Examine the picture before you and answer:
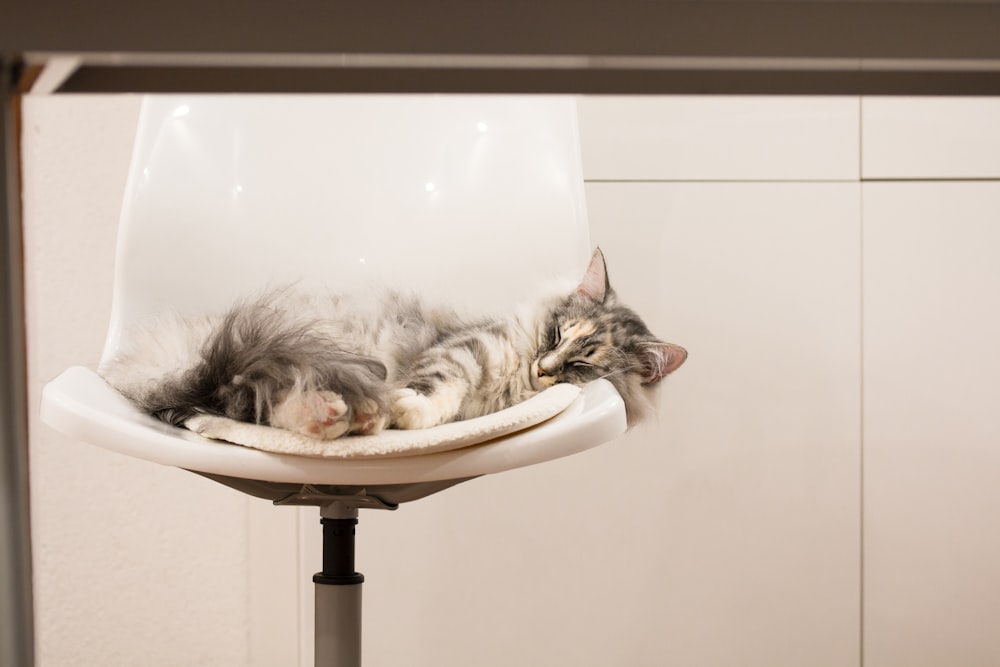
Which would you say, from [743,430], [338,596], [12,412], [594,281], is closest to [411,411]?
[338,596]

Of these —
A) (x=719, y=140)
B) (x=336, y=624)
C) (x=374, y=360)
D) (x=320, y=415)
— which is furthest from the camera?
(x=719, y=140)

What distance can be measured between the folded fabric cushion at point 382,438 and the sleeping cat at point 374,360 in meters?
0.01

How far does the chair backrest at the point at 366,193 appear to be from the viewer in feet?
3.92

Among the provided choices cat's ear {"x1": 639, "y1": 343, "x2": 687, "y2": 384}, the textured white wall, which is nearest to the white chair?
cat's ear {"x1": 639, "y1": 343, "x2": 687, "y2": 384}

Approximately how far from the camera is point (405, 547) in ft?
5.67

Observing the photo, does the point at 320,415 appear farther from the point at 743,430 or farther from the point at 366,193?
the point at 743,430

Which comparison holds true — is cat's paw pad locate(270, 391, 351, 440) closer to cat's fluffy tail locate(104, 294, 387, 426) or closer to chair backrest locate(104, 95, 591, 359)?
cat's fluffy tail locate(104, 294, 387, 426)

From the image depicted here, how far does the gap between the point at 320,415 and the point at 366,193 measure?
23.3 inches

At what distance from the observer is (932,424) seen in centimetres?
175

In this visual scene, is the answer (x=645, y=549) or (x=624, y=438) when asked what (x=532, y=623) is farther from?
(x=624, y=438)

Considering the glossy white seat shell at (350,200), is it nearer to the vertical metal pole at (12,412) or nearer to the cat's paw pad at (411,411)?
the cat's paw pad at (411,411)

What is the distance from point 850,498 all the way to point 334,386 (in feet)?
4.33

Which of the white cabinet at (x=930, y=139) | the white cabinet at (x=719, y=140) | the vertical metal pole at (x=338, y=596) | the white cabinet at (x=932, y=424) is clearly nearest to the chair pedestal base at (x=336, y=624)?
the vertical metal pole at (x=338, y=596)

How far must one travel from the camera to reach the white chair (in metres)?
1.16
